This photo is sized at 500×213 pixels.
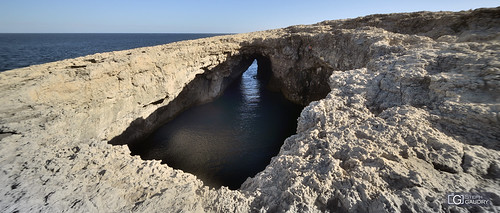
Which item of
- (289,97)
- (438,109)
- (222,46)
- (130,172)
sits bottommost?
(289,97)

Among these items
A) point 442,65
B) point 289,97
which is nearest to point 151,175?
point 442,65

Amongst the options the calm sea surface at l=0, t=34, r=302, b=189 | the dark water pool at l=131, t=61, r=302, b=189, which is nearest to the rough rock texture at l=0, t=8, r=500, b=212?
the calm sea surface at l=0, t=34, r=302, b=189

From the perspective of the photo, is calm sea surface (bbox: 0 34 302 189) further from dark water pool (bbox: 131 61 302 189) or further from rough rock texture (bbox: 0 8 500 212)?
rough rock texture (bbox: 0 8 500 212)

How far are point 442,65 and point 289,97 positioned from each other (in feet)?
46.7

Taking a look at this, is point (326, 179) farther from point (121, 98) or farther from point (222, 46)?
point (222, 46)

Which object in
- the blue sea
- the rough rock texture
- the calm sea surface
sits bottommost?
the calm sea surface

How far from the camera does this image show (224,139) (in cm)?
1376

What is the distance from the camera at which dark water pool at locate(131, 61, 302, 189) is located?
11.2 meters

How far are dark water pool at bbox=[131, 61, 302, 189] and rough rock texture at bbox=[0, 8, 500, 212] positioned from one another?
3684mm

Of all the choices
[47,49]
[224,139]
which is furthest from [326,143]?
[47,49]

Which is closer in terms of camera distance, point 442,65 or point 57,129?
point 442,65

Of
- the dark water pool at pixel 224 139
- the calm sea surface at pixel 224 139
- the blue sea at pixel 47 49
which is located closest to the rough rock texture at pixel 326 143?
the calm sea surface at pixel 224 139

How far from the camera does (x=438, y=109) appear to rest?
5.14m

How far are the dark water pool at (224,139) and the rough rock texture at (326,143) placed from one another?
3.68 metres
